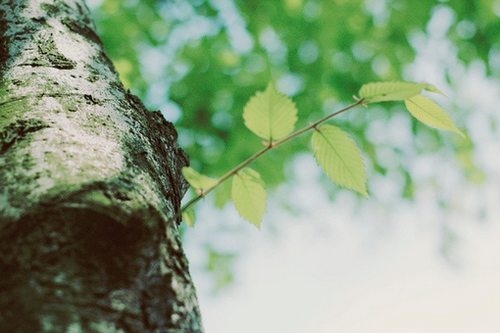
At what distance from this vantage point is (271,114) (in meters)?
0.83

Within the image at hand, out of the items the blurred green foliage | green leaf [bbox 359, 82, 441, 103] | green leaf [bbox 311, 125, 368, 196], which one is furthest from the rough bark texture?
the blurred green foliage

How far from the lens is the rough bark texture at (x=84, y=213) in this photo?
1.60 feet

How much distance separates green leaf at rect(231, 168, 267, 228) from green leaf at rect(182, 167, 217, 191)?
0.11 meters

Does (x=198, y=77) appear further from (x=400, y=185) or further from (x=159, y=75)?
(x=400, y=185)

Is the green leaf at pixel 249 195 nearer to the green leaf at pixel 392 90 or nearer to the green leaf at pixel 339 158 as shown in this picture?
the green leaf at pixel 339 158

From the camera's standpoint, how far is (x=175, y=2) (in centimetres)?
469

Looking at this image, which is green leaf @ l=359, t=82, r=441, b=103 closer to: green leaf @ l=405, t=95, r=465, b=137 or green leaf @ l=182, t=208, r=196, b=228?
green leaf @ l=405, t=95, r=465, b=137

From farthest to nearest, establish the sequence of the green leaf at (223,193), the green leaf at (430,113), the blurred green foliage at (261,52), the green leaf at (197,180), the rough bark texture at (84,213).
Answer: the blurred green foliage at (261,52) → the green leaf at (223,193) → the green leaf at (430,113) → the green leaf at (197,180) → the rough bark texture at (84,213)

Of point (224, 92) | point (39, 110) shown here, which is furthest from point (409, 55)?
point (39, 110)

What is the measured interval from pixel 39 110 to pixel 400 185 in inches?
213

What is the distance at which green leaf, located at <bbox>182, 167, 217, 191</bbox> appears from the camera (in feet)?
2.31

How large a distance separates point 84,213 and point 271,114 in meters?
0.40

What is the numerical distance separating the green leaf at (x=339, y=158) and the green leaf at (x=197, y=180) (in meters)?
0.22

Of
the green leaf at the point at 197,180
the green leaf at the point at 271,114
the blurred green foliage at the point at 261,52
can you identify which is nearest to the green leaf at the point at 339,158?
the green leaf at the point at 271,114
